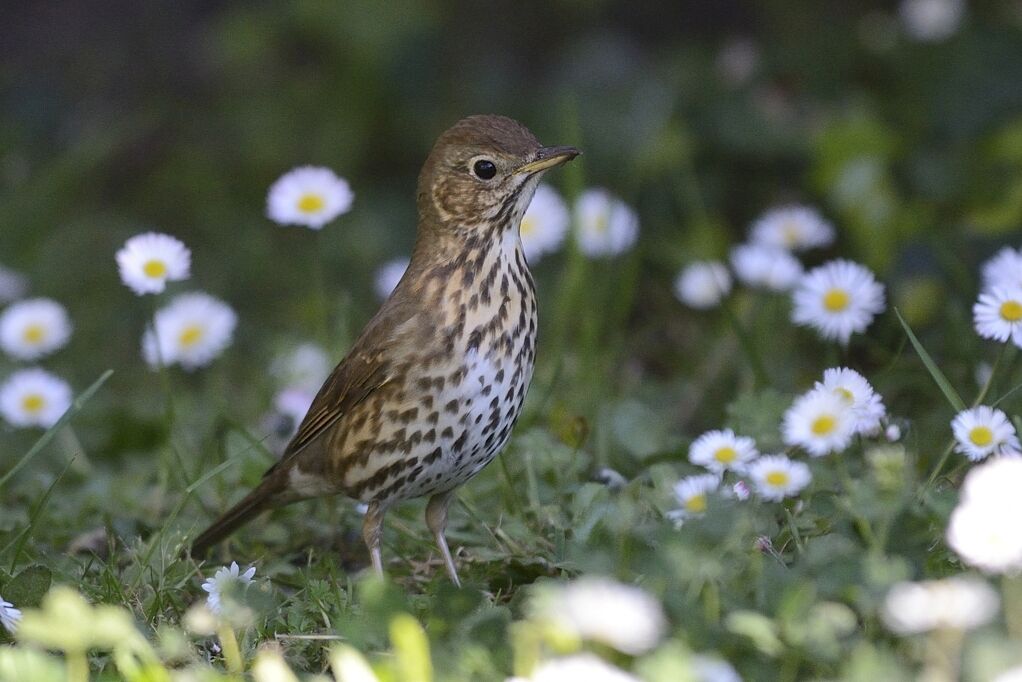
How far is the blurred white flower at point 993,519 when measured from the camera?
223 cm

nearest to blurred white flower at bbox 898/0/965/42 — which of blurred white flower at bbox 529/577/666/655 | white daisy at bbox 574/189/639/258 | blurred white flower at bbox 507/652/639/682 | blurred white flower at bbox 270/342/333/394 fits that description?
white daisy at bbox 574/189/639/258

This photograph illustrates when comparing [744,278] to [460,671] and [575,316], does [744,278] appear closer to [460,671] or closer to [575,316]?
[575,316]

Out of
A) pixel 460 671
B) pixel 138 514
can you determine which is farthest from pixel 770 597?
pixel 138 514

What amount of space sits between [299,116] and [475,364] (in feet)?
12.3

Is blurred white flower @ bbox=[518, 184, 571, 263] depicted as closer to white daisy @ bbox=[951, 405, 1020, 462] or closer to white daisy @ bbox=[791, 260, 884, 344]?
white daisy @ bbox=[791, 260, 884, 344]

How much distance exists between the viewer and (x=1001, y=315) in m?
3.30

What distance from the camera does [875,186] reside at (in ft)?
17.0

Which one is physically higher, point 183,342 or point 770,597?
point 183,342

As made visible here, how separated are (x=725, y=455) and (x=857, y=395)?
1.32 feet

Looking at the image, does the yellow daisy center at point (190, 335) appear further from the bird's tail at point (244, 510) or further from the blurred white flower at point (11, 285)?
the blurred white flower at point (11, 285)

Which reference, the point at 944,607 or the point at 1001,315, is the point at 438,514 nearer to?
the point at 1001,315

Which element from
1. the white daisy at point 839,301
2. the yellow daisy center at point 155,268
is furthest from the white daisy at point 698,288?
the yellow daisy center at point 155,268

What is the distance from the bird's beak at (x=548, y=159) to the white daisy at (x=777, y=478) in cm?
81

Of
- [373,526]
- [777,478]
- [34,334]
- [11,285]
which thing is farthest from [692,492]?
[11,285]
